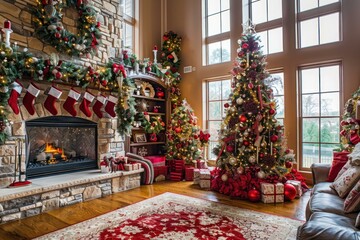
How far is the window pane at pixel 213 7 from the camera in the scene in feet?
18.4

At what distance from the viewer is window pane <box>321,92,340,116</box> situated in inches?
165

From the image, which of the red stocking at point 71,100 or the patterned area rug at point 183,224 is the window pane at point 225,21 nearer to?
the red stocking at point 71,100

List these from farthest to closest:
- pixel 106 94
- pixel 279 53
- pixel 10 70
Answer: pixel 279 53 → pixel 106 94 → pixel 10 70

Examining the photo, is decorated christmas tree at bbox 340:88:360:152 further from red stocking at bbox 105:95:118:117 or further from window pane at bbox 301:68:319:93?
red stocking at bbox 105:95:118:117

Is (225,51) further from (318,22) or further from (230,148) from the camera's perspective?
(230,148)

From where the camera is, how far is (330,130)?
4.25 meters

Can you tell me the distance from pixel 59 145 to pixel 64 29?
6.17 ft

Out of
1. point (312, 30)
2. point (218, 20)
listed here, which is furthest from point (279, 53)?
point (218, 20)

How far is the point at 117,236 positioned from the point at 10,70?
2.36 m

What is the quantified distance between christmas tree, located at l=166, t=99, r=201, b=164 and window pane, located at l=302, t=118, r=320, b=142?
81.6 inches

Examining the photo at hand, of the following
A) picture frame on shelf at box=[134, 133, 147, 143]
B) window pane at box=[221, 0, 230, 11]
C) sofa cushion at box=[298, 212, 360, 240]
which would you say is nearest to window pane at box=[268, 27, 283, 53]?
window pane at box=[221, 0, 230, 11]

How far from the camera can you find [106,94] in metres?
4.32

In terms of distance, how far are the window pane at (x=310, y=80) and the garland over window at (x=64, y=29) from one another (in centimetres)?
386

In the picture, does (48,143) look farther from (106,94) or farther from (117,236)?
(117,236)
